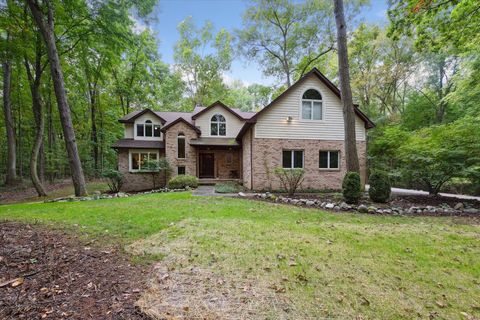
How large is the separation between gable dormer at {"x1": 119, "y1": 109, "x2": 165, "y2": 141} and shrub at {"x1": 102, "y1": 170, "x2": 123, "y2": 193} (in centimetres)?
405

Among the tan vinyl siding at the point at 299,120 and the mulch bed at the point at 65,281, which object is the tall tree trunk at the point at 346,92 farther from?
the mulch bed at the point at 65,281

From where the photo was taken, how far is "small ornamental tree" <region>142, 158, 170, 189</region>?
48.2ft

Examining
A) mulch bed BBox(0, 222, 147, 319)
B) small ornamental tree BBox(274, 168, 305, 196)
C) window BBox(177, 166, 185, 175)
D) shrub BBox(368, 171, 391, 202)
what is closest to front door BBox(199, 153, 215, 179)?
window BBox(177, 166, 185, 175)

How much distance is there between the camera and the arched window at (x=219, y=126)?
54.9ft

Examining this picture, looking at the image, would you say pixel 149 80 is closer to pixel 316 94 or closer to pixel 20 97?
pixel 20 97

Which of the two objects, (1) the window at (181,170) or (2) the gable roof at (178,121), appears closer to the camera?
(2) the gable roof at (178,121)

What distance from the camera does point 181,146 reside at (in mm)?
15680

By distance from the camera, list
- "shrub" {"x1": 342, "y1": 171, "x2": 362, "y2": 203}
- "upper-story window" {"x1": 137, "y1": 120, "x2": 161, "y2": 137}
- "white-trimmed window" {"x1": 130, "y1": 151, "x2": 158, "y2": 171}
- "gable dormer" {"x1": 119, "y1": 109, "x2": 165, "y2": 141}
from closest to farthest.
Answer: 1. "shrub" {"x1": 342, "y1": 171, "x2": 362, "y2": 203}
2. "white-trimmed window" {"x1": 130, "y1": 151, "x2": 158, "y2": 171}
3. "gable dormer" {"x1": 119, "y1": 109, "x2": 165, "y2": 141}
4. "upper-story window" {"x1": 137, "y1": 120, "x2": 161, "y2": 137}

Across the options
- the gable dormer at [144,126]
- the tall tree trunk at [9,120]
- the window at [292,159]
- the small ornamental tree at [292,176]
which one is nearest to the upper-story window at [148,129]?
the gable dormer at [144,126]

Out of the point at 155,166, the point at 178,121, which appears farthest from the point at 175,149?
the point at 178,121

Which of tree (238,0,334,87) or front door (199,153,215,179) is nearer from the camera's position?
front door (199,153,215,179)

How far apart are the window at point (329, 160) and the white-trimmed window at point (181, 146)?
9.49 metres

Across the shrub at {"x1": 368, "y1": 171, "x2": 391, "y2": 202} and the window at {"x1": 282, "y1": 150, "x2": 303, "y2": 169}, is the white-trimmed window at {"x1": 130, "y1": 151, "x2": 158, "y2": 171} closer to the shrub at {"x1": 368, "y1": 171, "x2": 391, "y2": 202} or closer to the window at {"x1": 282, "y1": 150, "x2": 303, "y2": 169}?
the window at {"x1": 282, "y1": 150, "x2": 303, "y2": 169}

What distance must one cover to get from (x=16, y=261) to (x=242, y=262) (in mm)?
3291
